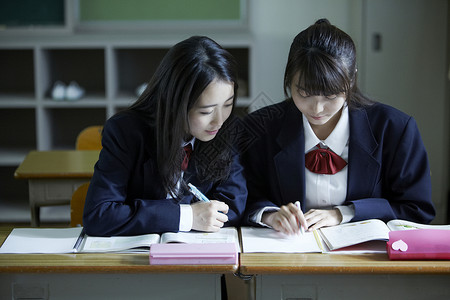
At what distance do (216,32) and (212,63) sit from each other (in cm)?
252

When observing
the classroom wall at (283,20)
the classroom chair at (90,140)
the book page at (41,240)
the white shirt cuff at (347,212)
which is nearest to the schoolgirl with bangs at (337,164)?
the white shirt cuff at (347,212)

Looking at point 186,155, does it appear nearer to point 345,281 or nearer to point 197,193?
point 197,193

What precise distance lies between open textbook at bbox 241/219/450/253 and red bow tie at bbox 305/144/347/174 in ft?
0.61

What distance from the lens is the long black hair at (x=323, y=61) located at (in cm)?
164

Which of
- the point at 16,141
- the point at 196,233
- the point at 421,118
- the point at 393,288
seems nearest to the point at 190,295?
the point at 196,233

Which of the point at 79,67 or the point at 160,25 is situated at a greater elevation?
the point at 160,25

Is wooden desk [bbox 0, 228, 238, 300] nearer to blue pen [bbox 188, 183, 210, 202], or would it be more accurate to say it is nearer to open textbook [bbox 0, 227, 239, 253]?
open textbook [bbox 0, 227, 239, 253]

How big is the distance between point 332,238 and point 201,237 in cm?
35

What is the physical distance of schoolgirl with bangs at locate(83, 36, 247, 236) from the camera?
1.67m

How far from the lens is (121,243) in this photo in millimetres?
1663

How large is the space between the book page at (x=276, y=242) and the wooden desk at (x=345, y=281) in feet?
0.10

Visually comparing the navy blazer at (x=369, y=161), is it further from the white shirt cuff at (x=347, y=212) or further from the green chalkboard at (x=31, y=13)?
the green chalkboard at (x=31, y=13)

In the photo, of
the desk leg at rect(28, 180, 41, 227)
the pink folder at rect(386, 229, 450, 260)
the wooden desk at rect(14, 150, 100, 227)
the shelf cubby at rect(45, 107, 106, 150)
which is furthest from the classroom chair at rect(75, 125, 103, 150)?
the pink folder at rect(386, 229, 450, 260)

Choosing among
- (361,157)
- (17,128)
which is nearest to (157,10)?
(17,128)
